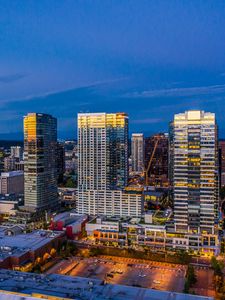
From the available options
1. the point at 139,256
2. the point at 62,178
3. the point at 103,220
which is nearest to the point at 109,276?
the point at 139,256

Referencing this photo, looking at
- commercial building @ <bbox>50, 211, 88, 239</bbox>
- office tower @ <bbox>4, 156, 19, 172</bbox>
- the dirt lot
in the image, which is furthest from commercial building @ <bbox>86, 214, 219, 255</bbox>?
office tower @ <bbox>4, 156, 19, 172</bbox>

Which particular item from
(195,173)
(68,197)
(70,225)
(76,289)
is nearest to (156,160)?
(68,197)

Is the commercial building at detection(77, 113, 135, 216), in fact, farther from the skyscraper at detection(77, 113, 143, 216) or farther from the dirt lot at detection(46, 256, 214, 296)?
the dirt lot at detection(46, 256, 214, 296)

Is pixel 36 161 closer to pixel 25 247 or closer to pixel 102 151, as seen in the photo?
pixel 102 151

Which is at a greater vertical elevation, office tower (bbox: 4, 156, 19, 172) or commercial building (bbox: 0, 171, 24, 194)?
office tower (bbox: 4, 156, 19, 172)

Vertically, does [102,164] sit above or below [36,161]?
below

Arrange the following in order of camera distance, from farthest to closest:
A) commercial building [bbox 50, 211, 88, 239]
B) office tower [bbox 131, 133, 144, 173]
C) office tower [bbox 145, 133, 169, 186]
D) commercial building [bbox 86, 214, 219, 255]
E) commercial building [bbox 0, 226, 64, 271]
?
office tower [bbox 131, 133, 144, 173], office tower [bbox 145, 133, 169, 186], commercial building [bbox 50, 211, 88, 239], commercial building [bbox 86, 214, 219, 255], commercial building [bbox 0, 226, 64, 271]

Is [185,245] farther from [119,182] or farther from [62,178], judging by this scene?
[62,178]
